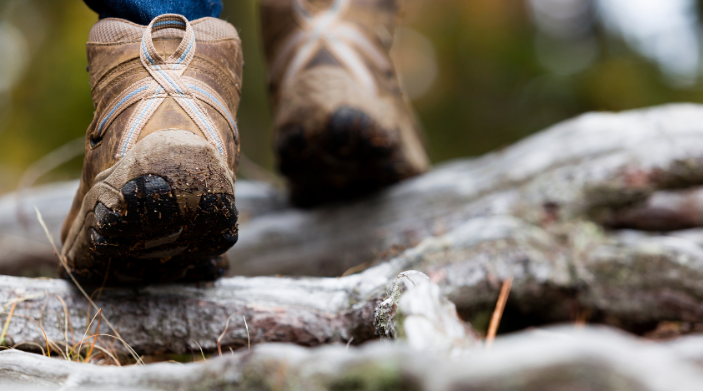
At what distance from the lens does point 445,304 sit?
28.4 inches

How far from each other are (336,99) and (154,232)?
820 millimetres

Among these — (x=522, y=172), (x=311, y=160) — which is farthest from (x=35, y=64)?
(x=522, y=172)

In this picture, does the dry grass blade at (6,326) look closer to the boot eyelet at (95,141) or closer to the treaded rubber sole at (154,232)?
the treaded rubber sole at (154,232)

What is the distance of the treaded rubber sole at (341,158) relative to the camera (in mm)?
1475

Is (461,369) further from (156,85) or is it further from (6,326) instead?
(6,326)

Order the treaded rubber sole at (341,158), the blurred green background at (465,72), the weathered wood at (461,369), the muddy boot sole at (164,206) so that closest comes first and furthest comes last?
the weathered wood at (461,369) → the muddy boot sole at (164,206) → the treaded rubber sole at (341,158) → the blurred green background at (465,72)

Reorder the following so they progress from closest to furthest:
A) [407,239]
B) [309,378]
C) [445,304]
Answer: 1. [309,378]
2. [445,304]
3. [407,239]

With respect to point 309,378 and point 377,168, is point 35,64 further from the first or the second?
point 309,378

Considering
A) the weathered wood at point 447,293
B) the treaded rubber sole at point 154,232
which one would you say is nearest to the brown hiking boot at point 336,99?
the weathered wood at point 447,293

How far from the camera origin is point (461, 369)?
0.42 m

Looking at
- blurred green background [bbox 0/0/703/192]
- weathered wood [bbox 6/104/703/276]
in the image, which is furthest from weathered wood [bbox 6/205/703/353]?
blurred green background [bbox 0/0/703/192]

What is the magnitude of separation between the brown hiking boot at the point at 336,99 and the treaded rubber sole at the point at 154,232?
2.14 ft

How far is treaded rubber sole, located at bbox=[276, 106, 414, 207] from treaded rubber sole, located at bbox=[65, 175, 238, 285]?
0.63 meters

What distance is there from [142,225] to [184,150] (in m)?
0.14
